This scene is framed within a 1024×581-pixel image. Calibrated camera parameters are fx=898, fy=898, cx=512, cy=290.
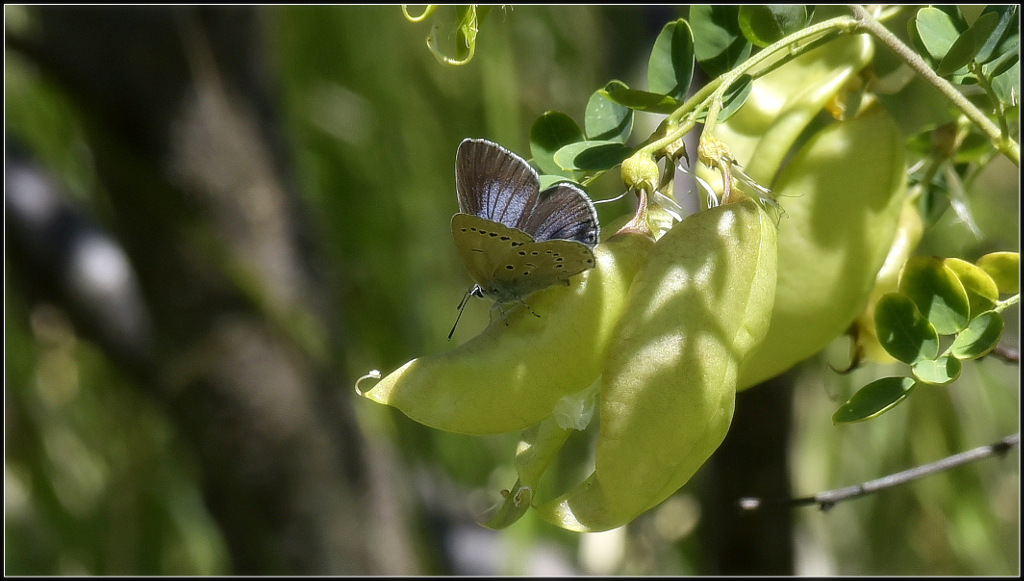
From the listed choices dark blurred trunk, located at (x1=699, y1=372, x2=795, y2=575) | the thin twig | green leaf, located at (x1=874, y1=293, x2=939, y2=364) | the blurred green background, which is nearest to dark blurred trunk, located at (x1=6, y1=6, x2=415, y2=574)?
the blurred green background

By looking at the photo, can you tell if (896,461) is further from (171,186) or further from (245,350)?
(171,186)

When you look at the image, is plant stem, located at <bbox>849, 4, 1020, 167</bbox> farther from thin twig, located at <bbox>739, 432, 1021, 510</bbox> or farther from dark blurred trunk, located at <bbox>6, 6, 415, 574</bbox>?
dark blurred trunk, located at <bbox>6, 6, 415, 574</bbox>

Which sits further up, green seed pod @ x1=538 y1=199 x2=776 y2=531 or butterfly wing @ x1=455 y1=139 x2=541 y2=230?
butterfly wing @ x1=455 y1=139 x2=541 y2=230

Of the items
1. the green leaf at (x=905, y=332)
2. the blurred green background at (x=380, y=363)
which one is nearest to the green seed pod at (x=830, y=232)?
the green leaf at (x=905, y=332)

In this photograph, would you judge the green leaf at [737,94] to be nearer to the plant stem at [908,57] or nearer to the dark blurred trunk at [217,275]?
the plant stem at [908,57]

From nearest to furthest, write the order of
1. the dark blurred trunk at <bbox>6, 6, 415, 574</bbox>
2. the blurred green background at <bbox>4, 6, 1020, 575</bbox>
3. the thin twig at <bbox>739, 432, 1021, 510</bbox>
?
the thin twig at <bbox>739, 432, 1021, 510</bbox>, the dark blurred trunk at <bbox>6, 6, 415, 574</bbox>, the blurred green background at <bbox>4, 6, 1020, 575</bbox>

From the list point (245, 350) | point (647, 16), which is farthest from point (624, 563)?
point (647, 16)
